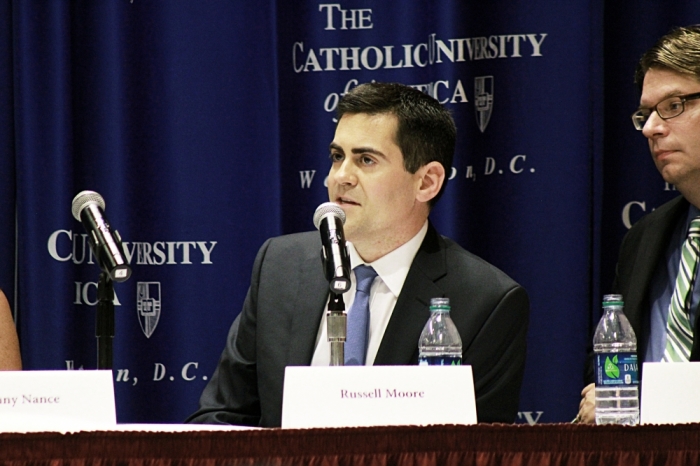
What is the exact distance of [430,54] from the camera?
3709mm

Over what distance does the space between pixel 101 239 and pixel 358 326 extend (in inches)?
39.5

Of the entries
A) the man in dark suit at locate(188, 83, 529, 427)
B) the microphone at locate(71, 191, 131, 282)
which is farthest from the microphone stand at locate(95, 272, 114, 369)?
the man in dark suit at locate(188, 83, 529, 427)

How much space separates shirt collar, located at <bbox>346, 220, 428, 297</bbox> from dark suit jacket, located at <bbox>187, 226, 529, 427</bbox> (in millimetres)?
36

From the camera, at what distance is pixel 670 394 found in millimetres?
1948

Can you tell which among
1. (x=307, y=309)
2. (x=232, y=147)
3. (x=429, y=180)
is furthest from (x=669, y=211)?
(x=232, y=147)

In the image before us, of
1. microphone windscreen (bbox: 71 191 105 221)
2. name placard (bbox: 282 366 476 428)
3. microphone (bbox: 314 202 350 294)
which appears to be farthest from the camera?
microphone windscreen (bbox: 71 191 105 221)

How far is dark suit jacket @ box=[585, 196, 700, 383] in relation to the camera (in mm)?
3021

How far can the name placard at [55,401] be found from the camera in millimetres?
1848

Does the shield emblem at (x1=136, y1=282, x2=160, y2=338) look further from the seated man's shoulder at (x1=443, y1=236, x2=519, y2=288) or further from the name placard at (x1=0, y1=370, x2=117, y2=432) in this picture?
the name placard at (x1=0, y1=370, x2=117, y2=432)

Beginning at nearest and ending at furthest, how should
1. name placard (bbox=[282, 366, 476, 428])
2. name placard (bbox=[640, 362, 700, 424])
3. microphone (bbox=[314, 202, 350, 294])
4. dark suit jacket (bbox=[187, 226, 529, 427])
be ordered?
name placard (bbox=[282, 366, 476, 428]), name placard (bbox=[640, 362, 700, 424]), microphone (bbox=[314, 202, 350, 294]), dark suit jacket (bbox=[187, 226, 529, 427])

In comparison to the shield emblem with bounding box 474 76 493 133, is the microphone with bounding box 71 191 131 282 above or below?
below

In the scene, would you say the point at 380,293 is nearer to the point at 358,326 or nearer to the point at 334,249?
the point at 358,326

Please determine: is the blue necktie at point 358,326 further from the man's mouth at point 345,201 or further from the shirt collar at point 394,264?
the man's mouth at point 345,201

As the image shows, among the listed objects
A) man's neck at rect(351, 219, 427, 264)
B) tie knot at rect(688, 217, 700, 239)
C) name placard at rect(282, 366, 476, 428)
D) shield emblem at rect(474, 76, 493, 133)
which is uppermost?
shield emblem at rect(474, 76, 493, 133)
